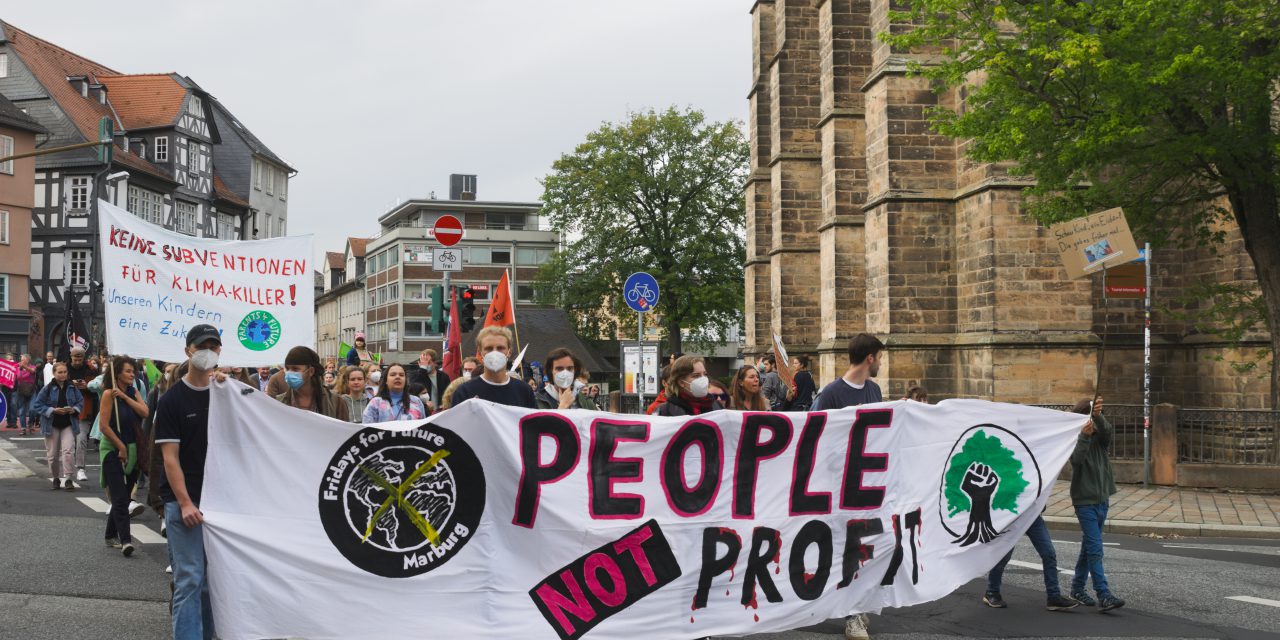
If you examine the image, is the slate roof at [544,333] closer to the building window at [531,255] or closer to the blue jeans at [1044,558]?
the blue jeans at [1044,558]

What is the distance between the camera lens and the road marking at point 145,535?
10758 mm

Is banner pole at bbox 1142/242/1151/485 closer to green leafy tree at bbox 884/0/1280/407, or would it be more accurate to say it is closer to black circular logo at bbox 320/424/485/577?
green leafy tree at bbox 884/0/1280/407

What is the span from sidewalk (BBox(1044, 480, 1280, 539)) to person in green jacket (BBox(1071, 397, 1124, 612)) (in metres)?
4.67

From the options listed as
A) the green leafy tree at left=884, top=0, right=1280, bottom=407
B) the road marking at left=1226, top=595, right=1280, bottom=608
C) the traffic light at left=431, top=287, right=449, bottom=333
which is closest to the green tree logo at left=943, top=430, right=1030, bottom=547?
the road marking at left=1226, top=595, right=1280, bottom=608

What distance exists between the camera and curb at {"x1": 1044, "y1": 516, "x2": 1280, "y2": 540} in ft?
42.1

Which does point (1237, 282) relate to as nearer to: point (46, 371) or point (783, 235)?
point (783, 235)

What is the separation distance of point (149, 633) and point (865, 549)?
413 centimetres

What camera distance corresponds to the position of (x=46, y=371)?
82.9 ft

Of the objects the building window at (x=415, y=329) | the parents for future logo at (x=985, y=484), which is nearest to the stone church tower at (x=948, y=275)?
the parents for future logo at (x=985, y=484)

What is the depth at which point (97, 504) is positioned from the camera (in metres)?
13.5

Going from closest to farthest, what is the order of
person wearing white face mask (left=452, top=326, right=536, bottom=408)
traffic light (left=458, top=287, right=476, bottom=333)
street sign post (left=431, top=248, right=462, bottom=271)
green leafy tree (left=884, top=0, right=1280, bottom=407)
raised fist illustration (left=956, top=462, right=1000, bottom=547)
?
person wearing white face mask (left=452, top=326, right=536, bottom=408), raised fist illustration (left=956, top=462, right=1000, bottom=547), green leafy tree (left=884, top=0, right=1280, bottom=407), street sign post (left=431, top=248, right=462, bottom=271), traffic light (left=458, top=287, right=476, bottom=333)

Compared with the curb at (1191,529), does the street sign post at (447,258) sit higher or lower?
higher

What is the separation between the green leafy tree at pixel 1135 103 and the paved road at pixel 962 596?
6.02 meters

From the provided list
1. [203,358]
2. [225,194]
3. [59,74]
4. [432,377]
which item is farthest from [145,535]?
[225,194]
